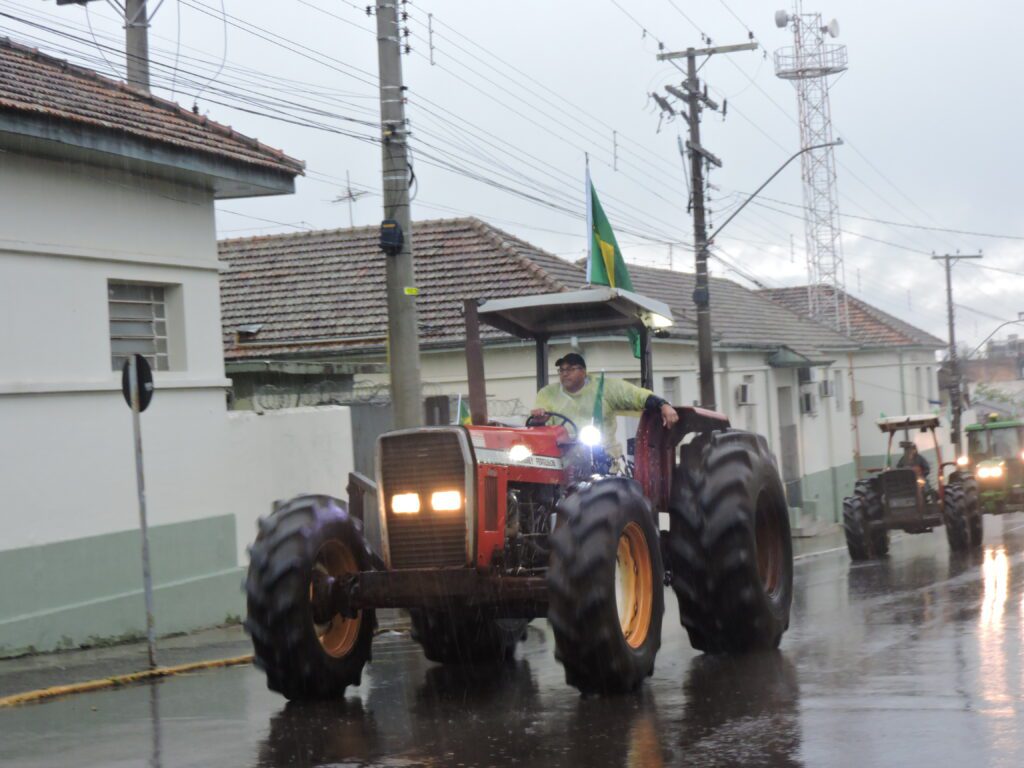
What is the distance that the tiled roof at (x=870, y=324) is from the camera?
158 feet

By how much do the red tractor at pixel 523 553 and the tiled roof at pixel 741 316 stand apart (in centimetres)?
2029

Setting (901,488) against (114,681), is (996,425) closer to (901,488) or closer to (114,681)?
(901,488)

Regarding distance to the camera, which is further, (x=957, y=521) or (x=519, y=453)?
(x=957, y=521)

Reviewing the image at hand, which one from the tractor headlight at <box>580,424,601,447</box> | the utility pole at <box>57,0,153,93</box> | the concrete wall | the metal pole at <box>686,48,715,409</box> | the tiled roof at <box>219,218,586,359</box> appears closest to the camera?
the tractor headlight at <box>580,424,601,447</box>

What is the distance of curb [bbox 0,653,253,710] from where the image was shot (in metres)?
9.66

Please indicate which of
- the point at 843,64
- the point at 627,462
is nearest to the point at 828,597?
the point at 627,462

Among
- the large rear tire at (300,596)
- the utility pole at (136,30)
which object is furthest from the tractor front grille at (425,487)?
the utility pole at (136,30)

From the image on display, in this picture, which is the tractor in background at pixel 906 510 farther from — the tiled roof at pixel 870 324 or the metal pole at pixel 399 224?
the tiled roof at pixel 870 324

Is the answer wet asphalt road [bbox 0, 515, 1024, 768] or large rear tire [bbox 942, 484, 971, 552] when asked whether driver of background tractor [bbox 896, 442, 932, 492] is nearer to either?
large rear tire [bbox 942, 484, 971, 552]

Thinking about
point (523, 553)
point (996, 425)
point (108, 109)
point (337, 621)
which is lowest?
point (337, 621)

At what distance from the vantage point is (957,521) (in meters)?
21.3

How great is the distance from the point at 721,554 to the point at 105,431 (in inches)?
259

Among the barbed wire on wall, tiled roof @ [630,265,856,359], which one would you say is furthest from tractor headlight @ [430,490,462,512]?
tiled roof @ [630,265,856,359]

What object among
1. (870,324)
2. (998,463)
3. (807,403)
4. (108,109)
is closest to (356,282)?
(108,109)
